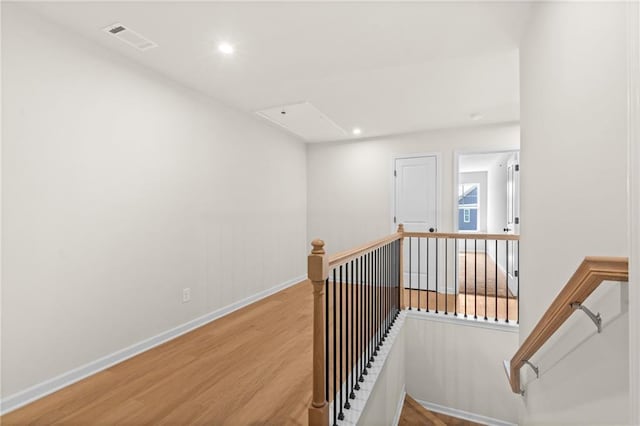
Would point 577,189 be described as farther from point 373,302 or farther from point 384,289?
point 384,289

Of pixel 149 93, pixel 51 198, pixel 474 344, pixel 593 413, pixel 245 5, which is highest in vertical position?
pixel 245 5

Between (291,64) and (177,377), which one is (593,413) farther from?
(291,64)

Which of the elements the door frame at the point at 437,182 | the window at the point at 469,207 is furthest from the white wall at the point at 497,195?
the door frame at the point at 437,182

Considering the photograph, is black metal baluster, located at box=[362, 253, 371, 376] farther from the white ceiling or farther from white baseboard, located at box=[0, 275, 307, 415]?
white baseboard, located at box=[0, 275, 307, 415]

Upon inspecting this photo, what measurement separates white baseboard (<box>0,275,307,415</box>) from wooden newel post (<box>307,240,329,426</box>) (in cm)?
183

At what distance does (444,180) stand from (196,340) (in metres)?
3.94

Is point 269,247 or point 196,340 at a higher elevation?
point 269,247

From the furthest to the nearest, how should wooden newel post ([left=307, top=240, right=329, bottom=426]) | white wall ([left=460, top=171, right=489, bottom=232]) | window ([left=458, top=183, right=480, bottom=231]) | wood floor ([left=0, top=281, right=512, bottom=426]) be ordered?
1. window ([left=458, top=183, right=480, bottom=231])
2. white wall ([left=460, top=171, right=489, bottom=232])
3. wood floor ([left=0, top=281, right=512, bottom=426])
4. wooden newel post ([left=307, top=240, right=329, bottom=426])

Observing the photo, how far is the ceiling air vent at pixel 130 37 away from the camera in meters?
2.10

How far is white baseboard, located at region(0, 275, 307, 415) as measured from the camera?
1860mm

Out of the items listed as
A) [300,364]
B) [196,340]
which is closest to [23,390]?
[196,340]

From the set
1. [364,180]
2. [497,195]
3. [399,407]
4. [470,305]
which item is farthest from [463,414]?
[497,195]

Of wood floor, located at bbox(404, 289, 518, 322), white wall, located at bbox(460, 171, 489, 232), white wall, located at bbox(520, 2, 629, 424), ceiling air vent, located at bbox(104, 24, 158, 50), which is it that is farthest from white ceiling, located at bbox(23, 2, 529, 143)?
white wall, located at bbox(460, 171, 489, 232)

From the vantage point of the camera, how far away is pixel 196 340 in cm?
282
